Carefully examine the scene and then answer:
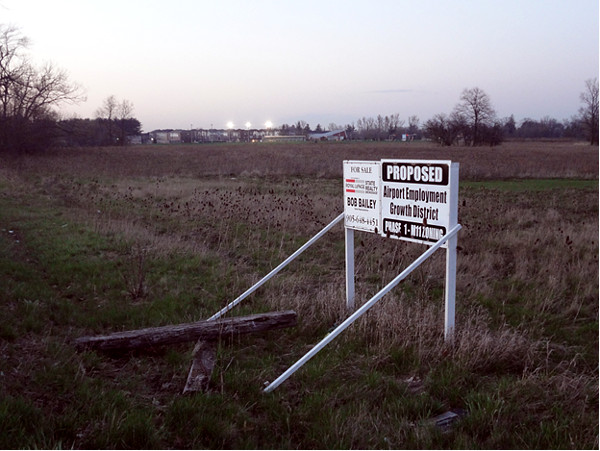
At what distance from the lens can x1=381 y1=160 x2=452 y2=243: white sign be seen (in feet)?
16.5

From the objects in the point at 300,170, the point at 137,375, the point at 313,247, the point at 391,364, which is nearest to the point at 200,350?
the point at 137,375

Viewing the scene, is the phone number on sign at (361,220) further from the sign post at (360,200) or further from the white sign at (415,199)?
the white sign at (415,199)

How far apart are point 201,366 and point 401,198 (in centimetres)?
260

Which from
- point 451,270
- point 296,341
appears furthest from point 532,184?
point 296,341

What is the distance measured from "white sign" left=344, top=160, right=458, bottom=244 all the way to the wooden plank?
220cm

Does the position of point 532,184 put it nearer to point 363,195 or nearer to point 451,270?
point 363,195

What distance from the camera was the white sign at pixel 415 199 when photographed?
504 cm

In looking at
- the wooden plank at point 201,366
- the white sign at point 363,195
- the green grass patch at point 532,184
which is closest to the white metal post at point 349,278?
the white sign at point 363,195

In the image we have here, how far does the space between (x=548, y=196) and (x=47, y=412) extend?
18774 mm

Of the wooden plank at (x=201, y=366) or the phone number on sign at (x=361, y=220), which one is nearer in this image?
the wooden plank at (x=201, y=366)

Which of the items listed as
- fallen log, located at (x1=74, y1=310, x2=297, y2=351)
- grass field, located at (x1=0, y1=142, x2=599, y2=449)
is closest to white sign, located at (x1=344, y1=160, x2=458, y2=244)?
grass field, located at (x1=0, y1=142, x2=599, y2=449)

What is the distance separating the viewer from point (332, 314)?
600cm

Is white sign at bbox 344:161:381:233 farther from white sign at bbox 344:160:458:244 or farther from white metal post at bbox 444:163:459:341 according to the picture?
white metal post at bbox 444:163:459:341

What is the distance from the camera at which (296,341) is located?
5496 millimetres
